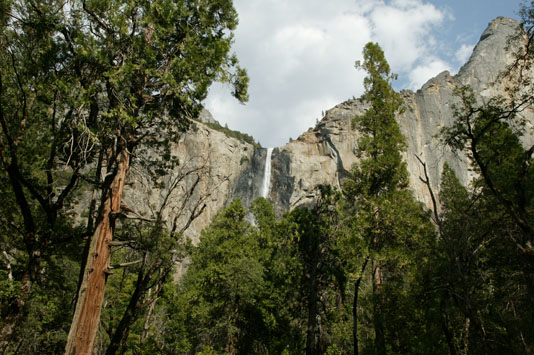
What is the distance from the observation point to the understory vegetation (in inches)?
244

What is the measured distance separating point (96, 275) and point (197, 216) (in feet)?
9.75

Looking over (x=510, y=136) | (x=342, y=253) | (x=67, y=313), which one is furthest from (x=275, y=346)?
(x=510, y=136)

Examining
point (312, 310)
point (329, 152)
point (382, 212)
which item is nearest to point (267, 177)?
point (329, 152)

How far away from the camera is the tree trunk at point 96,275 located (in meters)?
5.01

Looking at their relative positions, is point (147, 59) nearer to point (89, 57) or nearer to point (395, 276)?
point (89, 57)

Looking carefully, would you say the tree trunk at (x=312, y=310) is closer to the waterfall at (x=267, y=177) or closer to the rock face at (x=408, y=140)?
the rock face at (x=408, y=140)

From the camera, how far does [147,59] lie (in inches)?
242

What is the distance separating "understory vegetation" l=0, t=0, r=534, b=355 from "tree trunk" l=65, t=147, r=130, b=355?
0.08 feet

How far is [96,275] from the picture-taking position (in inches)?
213

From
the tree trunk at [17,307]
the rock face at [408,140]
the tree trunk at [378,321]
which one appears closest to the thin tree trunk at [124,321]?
the tree trunk at [17,307]

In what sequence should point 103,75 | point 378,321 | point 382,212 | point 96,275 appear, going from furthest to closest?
1. point 382,212
2. point 378,321
3. point 103,75
4. point 96,275

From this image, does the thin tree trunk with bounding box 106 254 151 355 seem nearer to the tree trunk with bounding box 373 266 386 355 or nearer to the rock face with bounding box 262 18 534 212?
the tree trunk with bounding box 373 266 386 355

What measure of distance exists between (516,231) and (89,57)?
1188cm

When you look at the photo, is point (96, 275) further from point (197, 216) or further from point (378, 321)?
point (378, 321)
